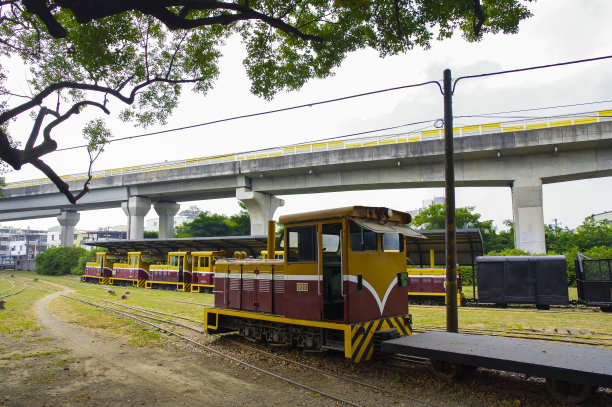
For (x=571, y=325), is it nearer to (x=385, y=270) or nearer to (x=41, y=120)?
(x=385, y=270)

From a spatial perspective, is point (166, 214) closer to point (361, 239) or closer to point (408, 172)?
point (408, 172)

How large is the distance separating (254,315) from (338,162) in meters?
21.1

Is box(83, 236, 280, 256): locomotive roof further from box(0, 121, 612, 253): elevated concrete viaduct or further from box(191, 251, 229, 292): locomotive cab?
box(0, 121, 612, 253): elevated concrete viaduct

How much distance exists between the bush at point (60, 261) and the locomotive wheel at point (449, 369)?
2132 inches

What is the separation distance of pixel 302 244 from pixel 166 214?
40.1 meters

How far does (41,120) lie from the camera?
9234 millimetres

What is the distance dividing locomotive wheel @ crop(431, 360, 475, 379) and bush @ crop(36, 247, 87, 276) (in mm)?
54145

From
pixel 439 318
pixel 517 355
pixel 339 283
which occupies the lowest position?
pixel 439 318

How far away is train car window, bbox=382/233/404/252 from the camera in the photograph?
8.12 m

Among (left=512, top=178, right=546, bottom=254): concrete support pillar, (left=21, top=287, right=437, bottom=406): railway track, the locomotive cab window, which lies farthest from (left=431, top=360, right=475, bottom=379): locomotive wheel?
the locomotive cab window

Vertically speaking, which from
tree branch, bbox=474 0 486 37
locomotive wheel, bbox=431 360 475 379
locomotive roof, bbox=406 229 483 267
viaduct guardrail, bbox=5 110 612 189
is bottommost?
locomotive wheel, bbox=431 360 475 379

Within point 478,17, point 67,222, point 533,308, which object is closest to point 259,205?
point 533,308

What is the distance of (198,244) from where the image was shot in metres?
31.8

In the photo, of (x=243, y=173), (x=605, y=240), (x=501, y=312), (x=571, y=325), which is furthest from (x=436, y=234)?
(x=605, y=240)
